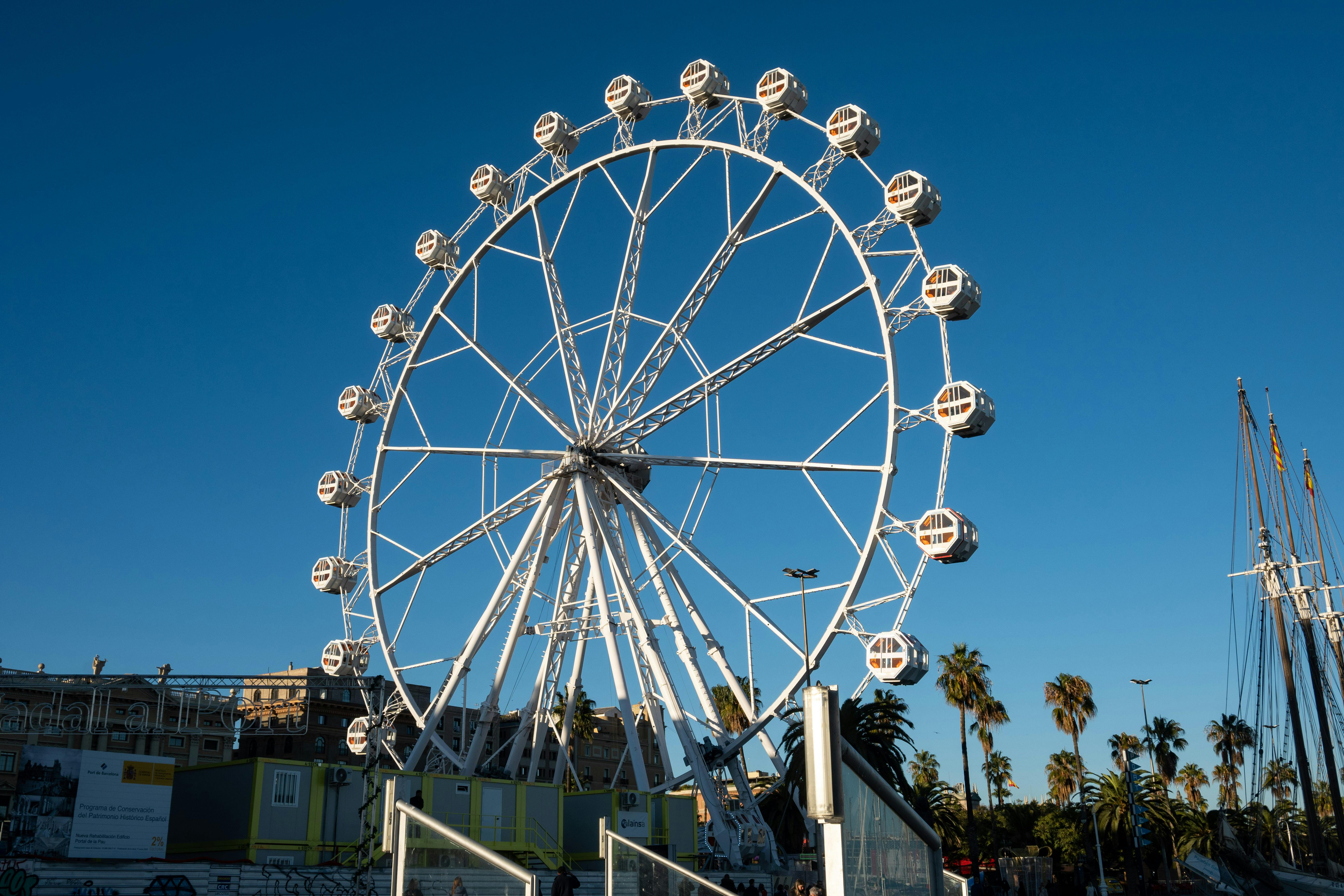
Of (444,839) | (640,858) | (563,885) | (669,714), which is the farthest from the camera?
(669,714)

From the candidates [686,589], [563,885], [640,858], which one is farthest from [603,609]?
[640,858]

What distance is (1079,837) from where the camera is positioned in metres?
73.4

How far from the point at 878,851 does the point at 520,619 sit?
87.3 ft

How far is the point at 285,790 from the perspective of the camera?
26266 millimetres

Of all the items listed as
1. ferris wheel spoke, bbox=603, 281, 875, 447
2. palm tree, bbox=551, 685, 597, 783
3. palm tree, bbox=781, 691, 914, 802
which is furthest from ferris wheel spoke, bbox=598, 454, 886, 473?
palm tree, bbox=551, 685, 597, 783

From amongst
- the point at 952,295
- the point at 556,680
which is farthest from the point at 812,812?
the point at 556,680

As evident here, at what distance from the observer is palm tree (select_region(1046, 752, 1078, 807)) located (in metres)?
85.2

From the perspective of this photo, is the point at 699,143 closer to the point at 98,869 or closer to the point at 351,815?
the point at 351,815

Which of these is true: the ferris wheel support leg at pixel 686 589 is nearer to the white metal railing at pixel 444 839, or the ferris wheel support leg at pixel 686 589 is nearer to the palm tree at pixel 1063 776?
the white metal railing at pixel 444 839

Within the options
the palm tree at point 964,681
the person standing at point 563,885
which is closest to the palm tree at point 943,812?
the palm tree at point 964,681

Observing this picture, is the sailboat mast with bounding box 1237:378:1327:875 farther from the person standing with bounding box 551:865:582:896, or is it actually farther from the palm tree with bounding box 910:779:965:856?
the person standing with bounding box 551:865:582:896

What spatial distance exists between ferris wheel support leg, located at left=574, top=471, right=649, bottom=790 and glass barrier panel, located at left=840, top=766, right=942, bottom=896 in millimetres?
23616

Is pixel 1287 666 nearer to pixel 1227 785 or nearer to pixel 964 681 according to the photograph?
pixel 964 681

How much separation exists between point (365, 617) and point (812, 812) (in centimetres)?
3185
